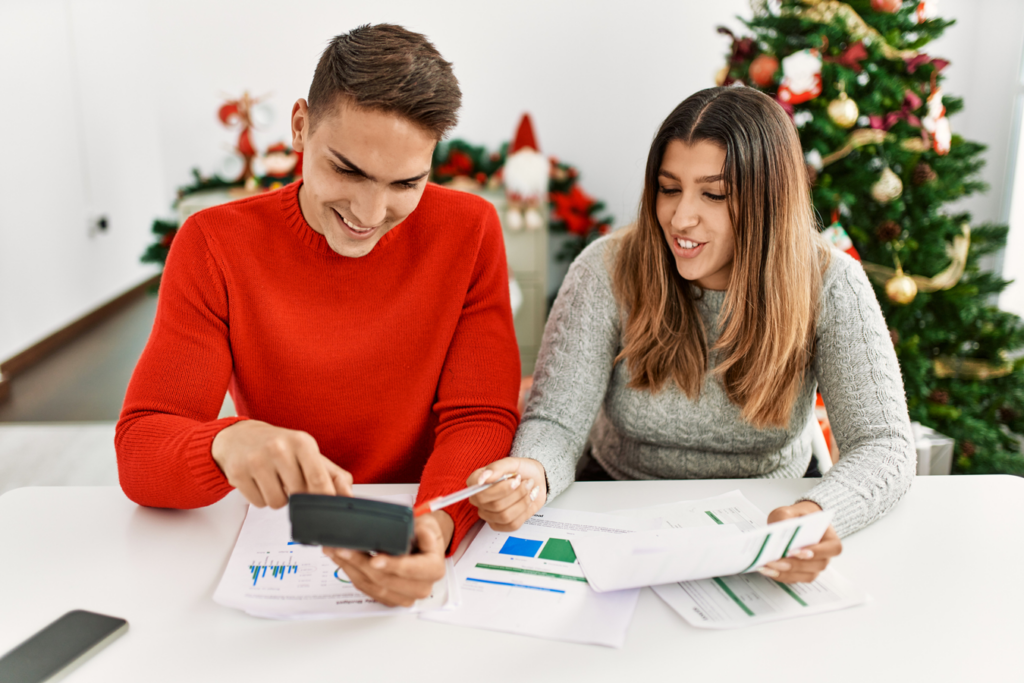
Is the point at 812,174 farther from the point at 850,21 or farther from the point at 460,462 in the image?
the point at 460,462

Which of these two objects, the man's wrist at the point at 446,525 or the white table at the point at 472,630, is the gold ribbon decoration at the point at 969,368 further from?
the man's wrist at the point at 446,525

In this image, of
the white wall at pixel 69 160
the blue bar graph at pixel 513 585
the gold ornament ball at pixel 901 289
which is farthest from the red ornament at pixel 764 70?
the white wall at pixel 69 160

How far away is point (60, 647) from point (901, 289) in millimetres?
2002

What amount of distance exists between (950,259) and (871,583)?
5.22 ft

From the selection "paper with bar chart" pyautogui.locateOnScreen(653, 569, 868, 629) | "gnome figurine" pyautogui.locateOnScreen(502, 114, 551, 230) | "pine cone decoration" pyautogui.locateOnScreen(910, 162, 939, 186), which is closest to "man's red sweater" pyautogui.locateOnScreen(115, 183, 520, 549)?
"paper with bar chart" pyautogui.locateOnScreen(653, 569, 868, 629)

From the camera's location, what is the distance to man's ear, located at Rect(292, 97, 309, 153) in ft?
3.21

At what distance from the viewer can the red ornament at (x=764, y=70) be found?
6.59 feet

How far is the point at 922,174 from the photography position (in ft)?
6.55

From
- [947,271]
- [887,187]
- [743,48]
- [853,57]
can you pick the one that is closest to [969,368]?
[947,271]

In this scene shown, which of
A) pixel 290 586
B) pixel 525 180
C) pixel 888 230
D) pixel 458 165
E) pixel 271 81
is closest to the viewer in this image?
pixel 290 586

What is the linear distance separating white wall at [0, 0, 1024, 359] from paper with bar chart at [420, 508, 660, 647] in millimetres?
2716

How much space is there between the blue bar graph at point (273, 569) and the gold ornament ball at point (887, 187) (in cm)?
184

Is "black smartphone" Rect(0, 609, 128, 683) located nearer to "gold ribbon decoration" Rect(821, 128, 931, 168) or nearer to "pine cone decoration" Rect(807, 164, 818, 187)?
"pine cone decoration" Rect(807, 164, 818, 187)

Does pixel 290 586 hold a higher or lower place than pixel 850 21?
lower
